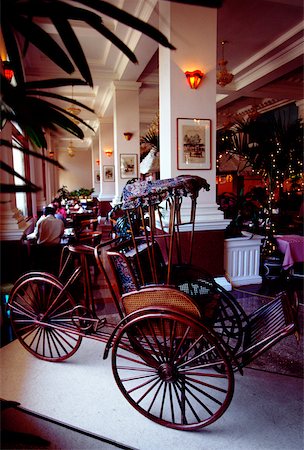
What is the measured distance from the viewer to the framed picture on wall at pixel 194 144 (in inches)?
167

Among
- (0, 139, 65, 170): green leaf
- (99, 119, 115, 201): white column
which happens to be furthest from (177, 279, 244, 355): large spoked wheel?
(99, 119, 115, 201): white column

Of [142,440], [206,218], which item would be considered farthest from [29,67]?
[142,440]

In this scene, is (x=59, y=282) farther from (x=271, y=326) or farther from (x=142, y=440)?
(x=271, y=326)

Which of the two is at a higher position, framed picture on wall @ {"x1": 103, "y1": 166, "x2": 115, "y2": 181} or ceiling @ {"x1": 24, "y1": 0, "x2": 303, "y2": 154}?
ceiling @ {"x1": 24, "y1": 0, "x2": 303, "y2": 154}

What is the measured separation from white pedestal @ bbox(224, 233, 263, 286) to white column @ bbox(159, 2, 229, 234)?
43 cm

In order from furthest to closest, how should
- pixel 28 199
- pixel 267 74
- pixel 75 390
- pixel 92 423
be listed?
pixel 28 199 → pixel 267 74 → pixel 75 390 → pixel 92 423

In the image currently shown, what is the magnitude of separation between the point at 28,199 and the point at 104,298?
15.1ft

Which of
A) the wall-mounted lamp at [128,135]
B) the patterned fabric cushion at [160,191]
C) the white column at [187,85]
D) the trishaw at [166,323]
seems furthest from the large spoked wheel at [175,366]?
the wall-mounted lamp at [128,135]

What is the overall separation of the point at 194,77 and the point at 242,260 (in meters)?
2.51

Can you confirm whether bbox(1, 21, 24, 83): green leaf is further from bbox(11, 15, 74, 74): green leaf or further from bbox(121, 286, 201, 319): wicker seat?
bbox(121, 286, 201, 319): wicker seat

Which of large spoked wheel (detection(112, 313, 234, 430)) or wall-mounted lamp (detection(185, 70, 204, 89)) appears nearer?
large spoked wheel (detection(112, 313, 234, 430))

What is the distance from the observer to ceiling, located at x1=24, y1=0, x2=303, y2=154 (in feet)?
17.0

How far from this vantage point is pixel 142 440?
1916 millimetres

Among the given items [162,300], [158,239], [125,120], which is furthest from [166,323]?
[125,120]
